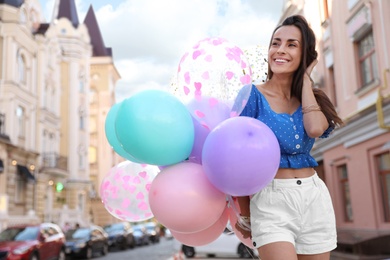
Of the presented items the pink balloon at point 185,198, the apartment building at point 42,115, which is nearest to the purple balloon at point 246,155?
the pink balloon at point 185,198

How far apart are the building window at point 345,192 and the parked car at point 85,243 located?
950 cm

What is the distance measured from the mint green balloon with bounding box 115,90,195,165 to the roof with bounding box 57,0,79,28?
4020 centimetres

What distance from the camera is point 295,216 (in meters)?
2.22

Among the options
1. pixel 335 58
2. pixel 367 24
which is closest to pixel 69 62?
pixel 335 58

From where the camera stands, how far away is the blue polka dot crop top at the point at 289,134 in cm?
238

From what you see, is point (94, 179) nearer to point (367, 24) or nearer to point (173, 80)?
point (367, 24)

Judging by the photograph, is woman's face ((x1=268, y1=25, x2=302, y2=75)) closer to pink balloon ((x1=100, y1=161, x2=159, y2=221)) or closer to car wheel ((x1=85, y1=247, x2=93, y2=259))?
pink balloon ((x1=100, y1=161, x2=159, y2=221))

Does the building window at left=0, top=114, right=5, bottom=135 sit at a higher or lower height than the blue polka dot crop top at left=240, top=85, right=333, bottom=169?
higher

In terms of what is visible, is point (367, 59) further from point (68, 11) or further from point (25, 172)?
point (68, 11)

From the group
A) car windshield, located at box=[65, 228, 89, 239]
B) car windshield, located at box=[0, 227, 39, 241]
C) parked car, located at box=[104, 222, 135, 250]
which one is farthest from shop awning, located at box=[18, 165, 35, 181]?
car windshield, located at box=[0, 227, 39, 241]

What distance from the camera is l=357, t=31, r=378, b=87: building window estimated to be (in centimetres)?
1302

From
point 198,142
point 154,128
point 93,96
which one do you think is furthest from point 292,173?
point 93,96

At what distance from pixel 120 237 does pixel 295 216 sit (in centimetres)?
2322

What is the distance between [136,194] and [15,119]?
2295cm
